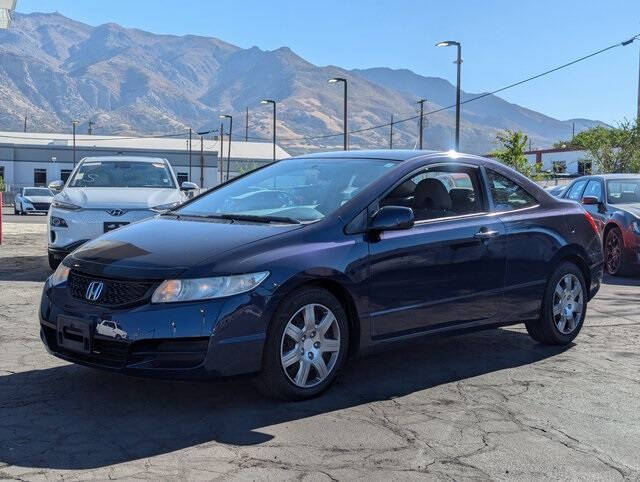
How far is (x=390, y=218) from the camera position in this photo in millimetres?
4879

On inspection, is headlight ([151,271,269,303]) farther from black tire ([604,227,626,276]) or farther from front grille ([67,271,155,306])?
black tire ([604,227,626,276])

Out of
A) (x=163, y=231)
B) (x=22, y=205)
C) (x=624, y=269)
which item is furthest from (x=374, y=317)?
(x=22, y=205)

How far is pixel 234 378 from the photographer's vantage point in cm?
430

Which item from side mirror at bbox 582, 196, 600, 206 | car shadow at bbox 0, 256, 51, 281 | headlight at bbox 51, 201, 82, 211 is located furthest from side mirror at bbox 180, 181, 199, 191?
side mirror at bbox 582, 196, 600, 206

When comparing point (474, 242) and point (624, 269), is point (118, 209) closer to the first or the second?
point (474, 242)

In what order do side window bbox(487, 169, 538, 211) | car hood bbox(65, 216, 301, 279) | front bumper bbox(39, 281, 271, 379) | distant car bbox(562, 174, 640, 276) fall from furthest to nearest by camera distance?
distant car bbox(562, 174, 640, 276)
side window bbox(487, 169, 538, 211)
car hood bbox(65, 216, 301, 279)
front bumper bbox(39, 281, 271, 379)

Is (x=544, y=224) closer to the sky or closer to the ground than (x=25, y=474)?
closer to the sky

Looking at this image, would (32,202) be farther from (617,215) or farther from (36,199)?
(617,215)

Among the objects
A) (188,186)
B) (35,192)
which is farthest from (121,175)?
(35,192)

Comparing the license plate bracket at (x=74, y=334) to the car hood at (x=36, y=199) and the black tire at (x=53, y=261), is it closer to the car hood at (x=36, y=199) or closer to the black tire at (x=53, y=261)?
the black tire at (x=53, y=261)

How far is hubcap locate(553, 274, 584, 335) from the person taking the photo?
6.25 metres

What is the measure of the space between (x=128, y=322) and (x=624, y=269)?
8859mm

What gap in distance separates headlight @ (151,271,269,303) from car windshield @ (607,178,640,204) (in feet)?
29.4

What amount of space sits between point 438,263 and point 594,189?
310 inches
